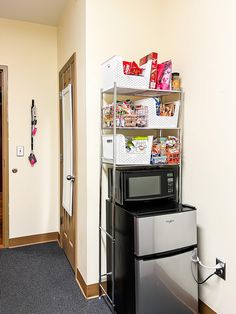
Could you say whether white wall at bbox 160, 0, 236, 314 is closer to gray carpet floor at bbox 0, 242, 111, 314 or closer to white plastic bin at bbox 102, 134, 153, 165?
white plastic bin at bbox 102, 134, 153, 165

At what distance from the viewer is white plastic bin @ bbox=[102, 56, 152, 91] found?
6.32ft

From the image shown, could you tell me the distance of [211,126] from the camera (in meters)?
1.89

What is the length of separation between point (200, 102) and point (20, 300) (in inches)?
85.6

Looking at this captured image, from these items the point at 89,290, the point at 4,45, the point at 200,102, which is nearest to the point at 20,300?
the point at 89,290

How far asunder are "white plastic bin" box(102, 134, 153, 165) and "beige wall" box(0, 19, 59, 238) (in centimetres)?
157

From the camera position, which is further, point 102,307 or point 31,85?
point 31,85

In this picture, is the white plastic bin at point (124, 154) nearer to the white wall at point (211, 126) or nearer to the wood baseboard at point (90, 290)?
the white wall at point (211, 126)

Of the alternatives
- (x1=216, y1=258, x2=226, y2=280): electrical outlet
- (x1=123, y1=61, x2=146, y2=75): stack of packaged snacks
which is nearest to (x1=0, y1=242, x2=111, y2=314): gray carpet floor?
(x1=216, y1=258, x2=226, y2=280): electrical outlet

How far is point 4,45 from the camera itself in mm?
3195

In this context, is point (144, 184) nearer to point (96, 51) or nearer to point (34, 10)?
point (96, 51)

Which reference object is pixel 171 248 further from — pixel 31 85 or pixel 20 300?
pixel 31 85

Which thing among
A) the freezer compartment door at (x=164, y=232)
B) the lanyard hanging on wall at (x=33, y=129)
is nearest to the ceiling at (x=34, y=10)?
the lanyard hanging on wall at (x=33, y=129)

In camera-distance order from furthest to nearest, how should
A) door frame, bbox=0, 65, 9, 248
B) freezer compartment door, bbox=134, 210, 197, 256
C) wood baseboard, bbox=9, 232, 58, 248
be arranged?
wood baseboard, bbox=9, 232, 58, 248, door frame, bbox=0, 65, 9, 248, freezer compartment door, bbox=134, 210, 197, 256

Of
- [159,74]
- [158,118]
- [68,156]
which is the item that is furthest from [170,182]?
[68,156]
